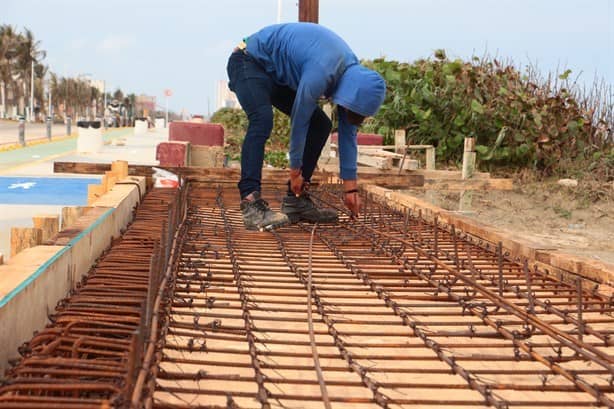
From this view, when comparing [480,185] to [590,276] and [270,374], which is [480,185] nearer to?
[590,276]

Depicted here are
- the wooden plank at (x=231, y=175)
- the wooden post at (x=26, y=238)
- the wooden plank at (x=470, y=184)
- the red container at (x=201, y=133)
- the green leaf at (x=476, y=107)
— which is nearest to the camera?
the wooden post at (x=26, y=238)

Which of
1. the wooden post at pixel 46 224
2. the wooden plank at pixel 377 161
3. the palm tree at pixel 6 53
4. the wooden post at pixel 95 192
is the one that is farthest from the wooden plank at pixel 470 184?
the palm tree at pixel 6 53

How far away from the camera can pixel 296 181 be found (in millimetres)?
4496

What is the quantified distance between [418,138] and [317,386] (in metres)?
11.0

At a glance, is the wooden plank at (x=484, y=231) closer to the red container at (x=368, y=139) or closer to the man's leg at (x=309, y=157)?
the man's leg at (x=309, y=157)

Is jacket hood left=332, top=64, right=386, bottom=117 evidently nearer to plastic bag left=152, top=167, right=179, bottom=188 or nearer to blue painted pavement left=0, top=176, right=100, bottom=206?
plastic bag left=152, top=167, right=179, bottom=188

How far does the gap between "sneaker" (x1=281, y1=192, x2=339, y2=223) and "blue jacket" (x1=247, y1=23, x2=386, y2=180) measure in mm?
579

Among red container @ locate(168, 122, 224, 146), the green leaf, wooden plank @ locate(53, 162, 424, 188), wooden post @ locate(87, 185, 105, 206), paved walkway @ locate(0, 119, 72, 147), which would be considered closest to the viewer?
wooden post @ locate(87, 185, 105, 206)

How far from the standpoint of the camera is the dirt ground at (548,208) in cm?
1041

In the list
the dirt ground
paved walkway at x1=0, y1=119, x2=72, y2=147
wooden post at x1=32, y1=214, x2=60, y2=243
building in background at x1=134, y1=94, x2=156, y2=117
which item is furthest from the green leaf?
building in background at x1=134, y1=94, x2=156, y2=117

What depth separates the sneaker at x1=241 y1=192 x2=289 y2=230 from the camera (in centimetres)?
455

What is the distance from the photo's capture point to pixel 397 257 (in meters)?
3.88

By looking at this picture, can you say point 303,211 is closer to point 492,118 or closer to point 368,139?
point 368,139

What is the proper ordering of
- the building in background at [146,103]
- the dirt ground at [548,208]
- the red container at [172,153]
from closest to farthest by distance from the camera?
the red container at [172,153]
the dirt ground at [548,208]
the building in background at [146,103]
